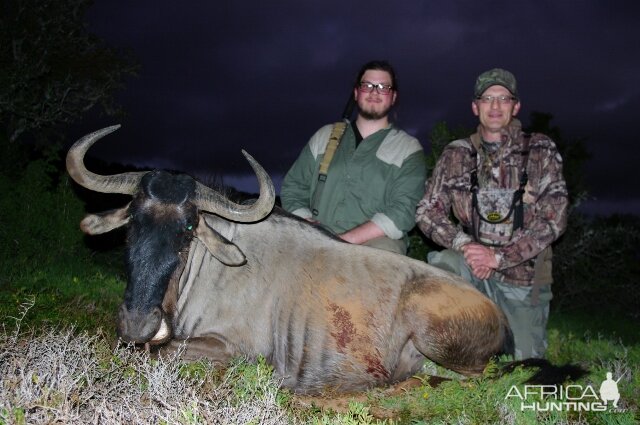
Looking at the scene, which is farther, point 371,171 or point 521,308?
point 371,171

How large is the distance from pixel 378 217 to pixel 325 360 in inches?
66.5

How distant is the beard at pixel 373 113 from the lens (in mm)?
5704

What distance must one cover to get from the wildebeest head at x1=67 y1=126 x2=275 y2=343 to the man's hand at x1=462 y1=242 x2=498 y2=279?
81.0 inches

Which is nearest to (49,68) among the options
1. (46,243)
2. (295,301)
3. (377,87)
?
(46,243)

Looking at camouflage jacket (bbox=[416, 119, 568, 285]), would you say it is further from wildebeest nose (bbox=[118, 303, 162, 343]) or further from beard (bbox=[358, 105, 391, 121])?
wildebeest nose (bbox=[118, 303, 162, 343])

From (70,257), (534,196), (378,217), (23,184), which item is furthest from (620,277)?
(23,184)

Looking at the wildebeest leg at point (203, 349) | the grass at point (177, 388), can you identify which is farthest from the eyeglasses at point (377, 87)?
the wildebeest leg at point (203, 349)

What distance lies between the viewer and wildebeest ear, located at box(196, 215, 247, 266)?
12.6 ft

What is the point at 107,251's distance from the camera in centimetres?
1038

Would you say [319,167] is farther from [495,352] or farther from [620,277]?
[620,277]

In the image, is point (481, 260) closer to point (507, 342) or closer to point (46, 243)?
point (507, 342)

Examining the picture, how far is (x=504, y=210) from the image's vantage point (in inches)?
205

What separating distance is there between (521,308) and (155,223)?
3458 mm

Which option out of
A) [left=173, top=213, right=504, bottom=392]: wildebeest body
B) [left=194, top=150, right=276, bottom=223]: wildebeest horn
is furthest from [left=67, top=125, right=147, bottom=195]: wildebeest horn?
[left=173, top=213, right=504, bottom=392]: wildebeest body
